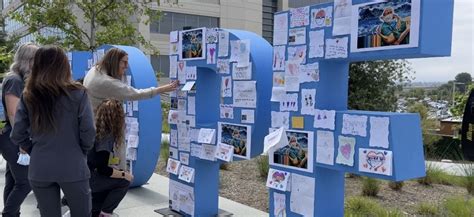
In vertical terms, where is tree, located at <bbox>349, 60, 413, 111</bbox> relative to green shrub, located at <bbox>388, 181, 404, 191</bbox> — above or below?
above

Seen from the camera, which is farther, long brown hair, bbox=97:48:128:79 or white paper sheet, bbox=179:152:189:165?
white paper sheet, bbox=179:152:189:165

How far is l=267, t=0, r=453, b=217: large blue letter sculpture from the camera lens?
3320mm

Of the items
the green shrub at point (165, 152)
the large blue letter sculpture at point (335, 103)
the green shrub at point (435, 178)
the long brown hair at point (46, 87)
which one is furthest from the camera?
the green shrub at point (165, 152)

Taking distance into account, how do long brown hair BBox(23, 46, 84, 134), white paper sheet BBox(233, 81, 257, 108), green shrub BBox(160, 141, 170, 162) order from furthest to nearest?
green shrub BBox(160, 141, 170, 162) < white paper sheet BBox(233, 81, 257, 108) < long brown hair BBox(23, 46, 84, 134)

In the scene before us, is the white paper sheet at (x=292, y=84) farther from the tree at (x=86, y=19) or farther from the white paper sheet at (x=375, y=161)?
the tree at (x=86, y=19)

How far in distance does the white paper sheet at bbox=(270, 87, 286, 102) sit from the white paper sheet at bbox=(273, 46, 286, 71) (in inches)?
7.3

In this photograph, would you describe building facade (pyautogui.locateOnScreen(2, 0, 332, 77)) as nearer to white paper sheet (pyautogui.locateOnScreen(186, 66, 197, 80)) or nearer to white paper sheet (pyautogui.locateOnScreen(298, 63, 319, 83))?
white paper sheet (pyautogui.locateOnScreen(186, 66, 197, 80))

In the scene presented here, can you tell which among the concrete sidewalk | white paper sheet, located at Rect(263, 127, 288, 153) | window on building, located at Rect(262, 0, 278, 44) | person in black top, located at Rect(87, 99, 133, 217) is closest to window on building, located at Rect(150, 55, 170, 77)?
window on building, located at Rect(262, 0, 278, 44)

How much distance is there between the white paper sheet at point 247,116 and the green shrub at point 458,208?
106 inches

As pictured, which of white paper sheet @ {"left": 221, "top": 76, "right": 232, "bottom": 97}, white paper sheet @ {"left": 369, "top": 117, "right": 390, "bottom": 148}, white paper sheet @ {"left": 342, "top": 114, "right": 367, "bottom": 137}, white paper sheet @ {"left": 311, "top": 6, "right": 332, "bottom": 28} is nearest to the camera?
white paper sheet @ {"left": 369, "top": 117, "right": 390, "bottom": 148}

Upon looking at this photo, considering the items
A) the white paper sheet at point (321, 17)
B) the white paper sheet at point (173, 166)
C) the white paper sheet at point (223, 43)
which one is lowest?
the white paper sheet at point (173, 166)

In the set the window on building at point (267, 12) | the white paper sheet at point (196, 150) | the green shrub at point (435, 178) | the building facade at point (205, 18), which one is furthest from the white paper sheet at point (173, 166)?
the window on building at point (267, 12)

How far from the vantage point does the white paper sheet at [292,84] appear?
4.12 m

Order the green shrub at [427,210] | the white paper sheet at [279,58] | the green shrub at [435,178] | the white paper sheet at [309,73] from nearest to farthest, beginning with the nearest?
1. the white paper sheet at [309,73]
2. the white paper sheet at [279,58]
3. the green shrub at [427,210]
4. the green shrub at [435,178]
